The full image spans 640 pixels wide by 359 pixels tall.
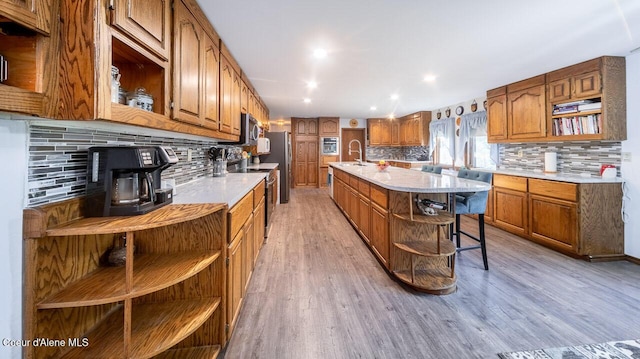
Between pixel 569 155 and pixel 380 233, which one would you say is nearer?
pixel 380 233

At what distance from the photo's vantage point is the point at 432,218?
2197 mm

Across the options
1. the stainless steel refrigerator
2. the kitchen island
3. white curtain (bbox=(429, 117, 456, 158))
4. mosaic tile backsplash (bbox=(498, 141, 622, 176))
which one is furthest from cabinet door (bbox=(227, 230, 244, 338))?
white curtain (bbox=(429, 117, 456, 158))

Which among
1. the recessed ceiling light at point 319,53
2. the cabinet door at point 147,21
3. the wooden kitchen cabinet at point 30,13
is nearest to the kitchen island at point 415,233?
the recessed ceiling light at point 319,53

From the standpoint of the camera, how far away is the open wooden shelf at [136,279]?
102cm

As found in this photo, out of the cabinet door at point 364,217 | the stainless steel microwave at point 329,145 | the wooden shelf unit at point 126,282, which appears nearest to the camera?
the wooden shelf unit at point 126,282

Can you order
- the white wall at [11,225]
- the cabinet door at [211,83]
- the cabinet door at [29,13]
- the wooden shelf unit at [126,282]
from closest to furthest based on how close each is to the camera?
the cabinet door at [29,13], the white wall at [11,225], the wooden shelf unit at [126,282], the cabinet door at [211,83]

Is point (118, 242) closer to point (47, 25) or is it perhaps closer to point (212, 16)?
point (47, 25)

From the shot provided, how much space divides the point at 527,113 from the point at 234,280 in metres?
4.42

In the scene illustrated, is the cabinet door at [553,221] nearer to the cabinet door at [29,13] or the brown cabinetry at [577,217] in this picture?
the brown cabinetry at [577,217]

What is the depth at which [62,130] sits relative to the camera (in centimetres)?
113

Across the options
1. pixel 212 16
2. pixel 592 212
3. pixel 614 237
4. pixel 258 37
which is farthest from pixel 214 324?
pixel 614 237

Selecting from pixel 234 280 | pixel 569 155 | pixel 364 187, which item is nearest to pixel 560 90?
pixel 569 155

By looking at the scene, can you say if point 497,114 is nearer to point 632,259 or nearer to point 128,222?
point 632,259

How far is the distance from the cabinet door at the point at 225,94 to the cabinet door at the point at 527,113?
410 cm
